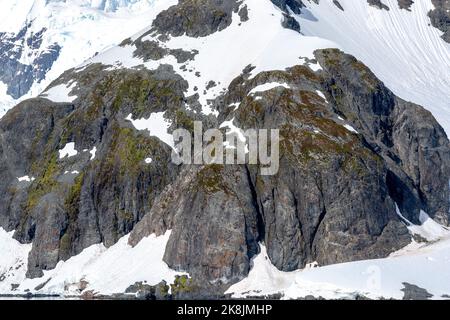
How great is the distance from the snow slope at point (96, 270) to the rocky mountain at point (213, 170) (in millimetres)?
333

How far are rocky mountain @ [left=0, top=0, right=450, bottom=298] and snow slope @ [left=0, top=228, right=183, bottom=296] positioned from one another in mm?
333

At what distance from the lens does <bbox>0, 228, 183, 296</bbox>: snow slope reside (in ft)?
380

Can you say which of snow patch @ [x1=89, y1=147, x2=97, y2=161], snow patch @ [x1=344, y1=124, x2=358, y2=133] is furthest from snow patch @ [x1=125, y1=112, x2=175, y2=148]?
snow patch @ [x1=344, y1=124, x2=358, y2=133]

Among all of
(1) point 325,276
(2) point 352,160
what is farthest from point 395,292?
(2) point 352,160

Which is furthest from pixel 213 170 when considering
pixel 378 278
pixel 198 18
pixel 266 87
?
pixel 198 18

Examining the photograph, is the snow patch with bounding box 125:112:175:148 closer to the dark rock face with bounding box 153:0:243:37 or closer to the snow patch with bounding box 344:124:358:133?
the dark rock face with bounding box 153:0:243:37

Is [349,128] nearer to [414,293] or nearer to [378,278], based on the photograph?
[378,278]

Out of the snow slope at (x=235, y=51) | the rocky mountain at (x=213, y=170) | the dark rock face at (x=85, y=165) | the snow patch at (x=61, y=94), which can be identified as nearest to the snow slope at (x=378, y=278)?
the rocky mountain at (x=213, y=170)

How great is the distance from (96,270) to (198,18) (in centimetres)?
6549

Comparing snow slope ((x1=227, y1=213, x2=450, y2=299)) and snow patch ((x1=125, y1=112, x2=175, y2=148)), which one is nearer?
snow slope ((x1=227, y1=213, x2=450, y2=299))

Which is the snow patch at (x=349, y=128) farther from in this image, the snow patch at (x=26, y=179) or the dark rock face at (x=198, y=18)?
the snow patch at (x=26, y=179)

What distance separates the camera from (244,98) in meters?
132
